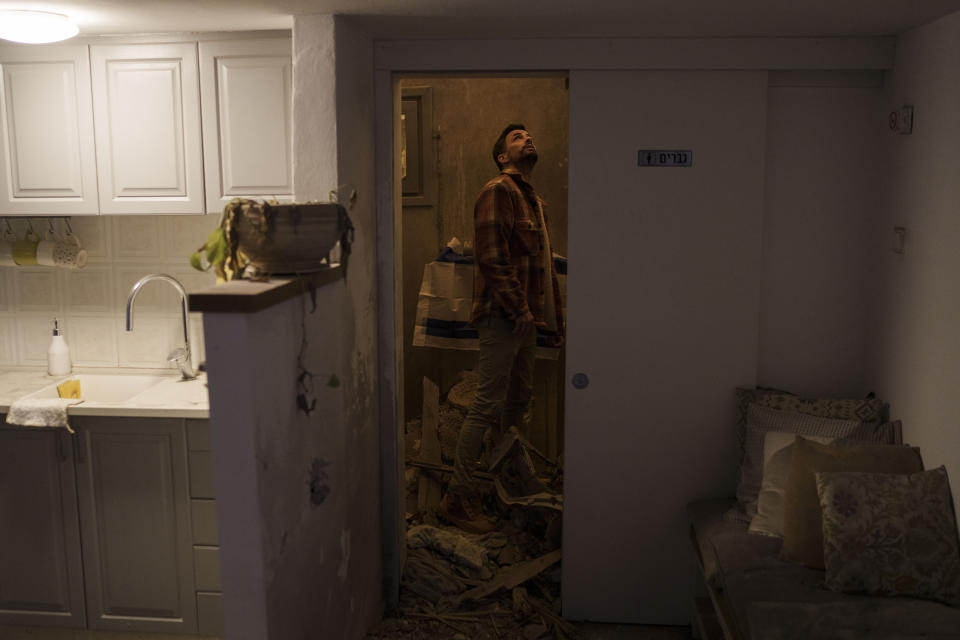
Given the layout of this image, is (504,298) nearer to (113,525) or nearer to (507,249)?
(507,249)

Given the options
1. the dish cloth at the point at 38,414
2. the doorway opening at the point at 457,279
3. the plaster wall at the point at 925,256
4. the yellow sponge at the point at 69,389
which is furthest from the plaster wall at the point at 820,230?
the yellow sponge at the point at 69,389

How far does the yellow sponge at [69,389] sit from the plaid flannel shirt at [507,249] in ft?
5.47

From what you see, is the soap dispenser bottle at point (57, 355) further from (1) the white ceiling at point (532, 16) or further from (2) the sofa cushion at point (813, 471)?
(2) the sofa cushion at point (813, 471)

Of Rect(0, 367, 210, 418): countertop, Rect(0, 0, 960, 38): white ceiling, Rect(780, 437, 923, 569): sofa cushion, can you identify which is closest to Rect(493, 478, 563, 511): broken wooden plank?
Rect(780, 437, 923, 569): sofa cushion

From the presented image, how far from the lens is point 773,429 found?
9.25ft

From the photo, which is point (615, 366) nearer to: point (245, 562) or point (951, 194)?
point (951, 194)

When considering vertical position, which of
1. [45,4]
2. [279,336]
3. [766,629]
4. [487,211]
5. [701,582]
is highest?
[45,4]

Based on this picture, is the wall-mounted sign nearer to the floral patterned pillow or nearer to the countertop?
the floral patterned pillow

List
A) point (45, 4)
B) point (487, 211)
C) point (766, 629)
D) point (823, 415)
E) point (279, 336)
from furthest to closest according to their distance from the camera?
point (487, 211) < point (823, 415) < point (45, 4) < point (766, 629) < point (279, 336)

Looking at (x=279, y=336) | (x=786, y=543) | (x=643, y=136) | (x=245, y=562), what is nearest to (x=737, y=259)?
(x=643, y=136)

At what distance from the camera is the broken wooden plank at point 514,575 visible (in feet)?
10.8

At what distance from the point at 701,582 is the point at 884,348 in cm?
108

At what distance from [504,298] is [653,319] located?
2.64ft

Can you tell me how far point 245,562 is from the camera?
1.79 meters
